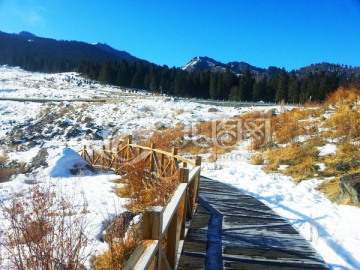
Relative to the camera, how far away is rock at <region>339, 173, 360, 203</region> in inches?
249

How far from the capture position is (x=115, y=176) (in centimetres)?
1084

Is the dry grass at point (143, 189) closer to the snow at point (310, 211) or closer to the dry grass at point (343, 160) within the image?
the snow at point (310, 211)

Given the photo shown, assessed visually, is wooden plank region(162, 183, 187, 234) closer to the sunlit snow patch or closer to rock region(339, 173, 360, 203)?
rock region(339, 173, 360, 203)

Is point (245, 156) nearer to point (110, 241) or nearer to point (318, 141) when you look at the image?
point (318, 141)

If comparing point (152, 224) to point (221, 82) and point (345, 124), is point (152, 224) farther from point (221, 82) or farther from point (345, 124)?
point (221, 82)

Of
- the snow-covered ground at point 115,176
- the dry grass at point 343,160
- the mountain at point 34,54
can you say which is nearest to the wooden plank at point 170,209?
the snow-covered ground at point 115,176

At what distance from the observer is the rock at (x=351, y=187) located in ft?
20.8

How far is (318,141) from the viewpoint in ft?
36.7

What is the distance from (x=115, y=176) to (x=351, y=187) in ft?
23.5

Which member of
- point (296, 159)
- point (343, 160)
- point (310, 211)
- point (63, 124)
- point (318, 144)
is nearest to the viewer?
point (310, 211)

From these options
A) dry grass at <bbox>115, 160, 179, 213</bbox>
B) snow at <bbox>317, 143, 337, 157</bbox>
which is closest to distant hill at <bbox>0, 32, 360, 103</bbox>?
snow at <bbox>317, 143, 337, 157</bbox>

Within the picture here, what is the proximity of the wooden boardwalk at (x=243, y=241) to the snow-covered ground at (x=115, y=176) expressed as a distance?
30cm

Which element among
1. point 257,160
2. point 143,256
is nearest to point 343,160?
point 257,160

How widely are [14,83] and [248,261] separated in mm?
71092
